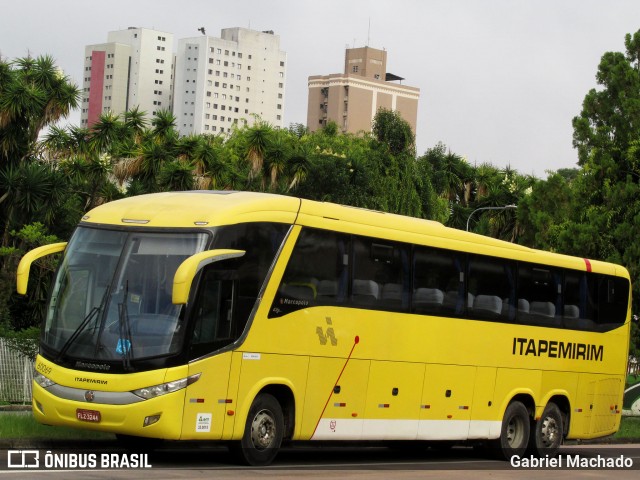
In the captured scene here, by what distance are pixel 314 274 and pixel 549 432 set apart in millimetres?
7604

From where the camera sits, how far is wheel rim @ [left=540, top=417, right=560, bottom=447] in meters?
21.8

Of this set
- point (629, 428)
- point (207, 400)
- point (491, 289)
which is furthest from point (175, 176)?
point (207, 400)

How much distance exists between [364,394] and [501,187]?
50.0m

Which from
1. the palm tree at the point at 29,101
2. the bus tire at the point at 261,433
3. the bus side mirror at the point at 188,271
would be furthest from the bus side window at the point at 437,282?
the palm tree at the point at 29,101

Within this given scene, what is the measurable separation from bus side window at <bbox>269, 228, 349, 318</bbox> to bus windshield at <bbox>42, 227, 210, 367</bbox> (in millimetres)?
1552

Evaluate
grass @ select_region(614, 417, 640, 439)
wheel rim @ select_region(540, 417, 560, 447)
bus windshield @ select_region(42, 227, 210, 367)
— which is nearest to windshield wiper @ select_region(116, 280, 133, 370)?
bus windshield @ select_region(42, 227, 210, 367)

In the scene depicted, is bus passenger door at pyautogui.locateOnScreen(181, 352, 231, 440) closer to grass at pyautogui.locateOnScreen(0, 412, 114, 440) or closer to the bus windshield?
the bus windshield

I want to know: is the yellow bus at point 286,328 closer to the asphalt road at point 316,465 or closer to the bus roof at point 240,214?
the bus roof at point 240,214

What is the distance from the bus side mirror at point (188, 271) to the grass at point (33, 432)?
3678mm

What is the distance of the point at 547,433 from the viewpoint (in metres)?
21.9

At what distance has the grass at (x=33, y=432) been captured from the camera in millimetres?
16312

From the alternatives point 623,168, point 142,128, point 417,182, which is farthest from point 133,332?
point 417,182

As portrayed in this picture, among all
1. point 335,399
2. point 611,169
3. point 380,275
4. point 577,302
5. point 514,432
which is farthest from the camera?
point 611,169

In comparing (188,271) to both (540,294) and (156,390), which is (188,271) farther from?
(540,294)
